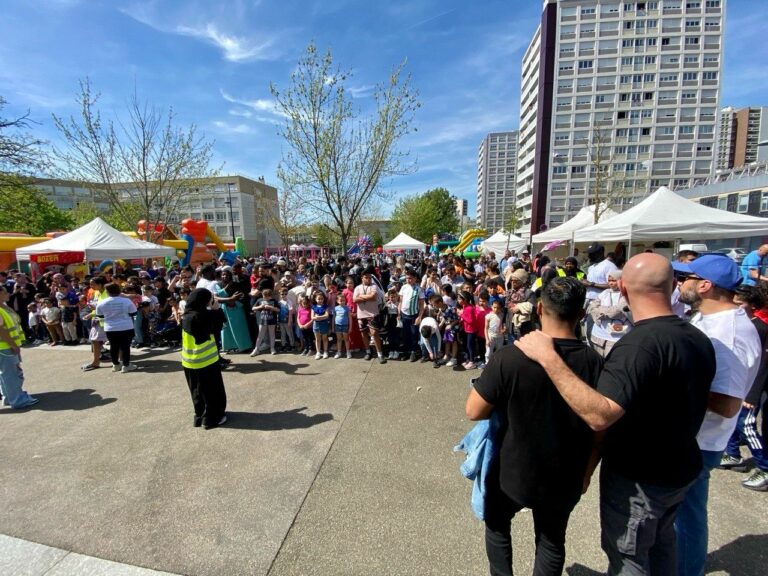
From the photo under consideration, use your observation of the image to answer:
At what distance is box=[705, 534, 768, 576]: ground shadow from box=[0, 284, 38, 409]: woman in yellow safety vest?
7709 mm

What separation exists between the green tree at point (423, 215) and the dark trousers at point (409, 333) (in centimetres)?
4710

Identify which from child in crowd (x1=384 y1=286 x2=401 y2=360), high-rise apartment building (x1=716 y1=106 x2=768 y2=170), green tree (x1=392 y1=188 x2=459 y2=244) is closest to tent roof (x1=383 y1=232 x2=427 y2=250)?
child in crowd (x1=384 y1=286 x2=401 y2=360)

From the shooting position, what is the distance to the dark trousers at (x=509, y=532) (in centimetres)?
168

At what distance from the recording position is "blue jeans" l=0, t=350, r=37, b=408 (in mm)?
4715

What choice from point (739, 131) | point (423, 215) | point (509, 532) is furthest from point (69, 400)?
point (739, 131)

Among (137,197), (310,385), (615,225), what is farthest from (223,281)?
(137,197)

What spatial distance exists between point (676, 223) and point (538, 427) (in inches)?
337

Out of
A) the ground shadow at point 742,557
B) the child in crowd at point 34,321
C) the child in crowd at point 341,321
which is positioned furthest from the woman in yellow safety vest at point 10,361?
the ground shadow at point 742,557

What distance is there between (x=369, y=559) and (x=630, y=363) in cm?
210

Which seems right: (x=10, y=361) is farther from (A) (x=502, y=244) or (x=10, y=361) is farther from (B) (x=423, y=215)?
(B) (x=423, y=215)

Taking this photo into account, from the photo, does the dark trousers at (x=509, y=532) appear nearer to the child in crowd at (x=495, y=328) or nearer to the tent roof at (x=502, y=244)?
the child in crowd at (x=495, y=328)

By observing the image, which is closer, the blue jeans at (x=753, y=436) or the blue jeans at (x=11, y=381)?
the blue jeans at (x=753, y=436)

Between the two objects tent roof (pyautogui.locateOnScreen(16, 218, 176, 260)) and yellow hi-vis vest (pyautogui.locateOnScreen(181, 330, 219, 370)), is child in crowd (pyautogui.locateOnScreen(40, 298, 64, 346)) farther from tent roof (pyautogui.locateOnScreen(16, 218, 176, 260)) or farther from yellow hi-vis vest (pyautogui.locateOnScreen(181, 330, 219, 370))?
yellow hi-vis vest (pyautogui.locateOnScreen(181, 330, 219, 370))

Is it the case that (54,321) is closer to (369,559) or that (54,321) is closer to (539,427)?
(369,559)
